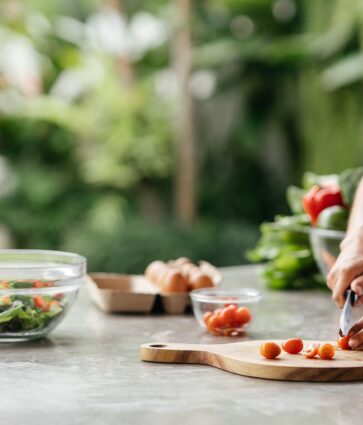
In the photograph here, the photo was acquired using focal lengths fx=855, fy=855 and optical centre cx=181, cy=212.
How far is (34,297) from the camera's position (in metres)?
1.74

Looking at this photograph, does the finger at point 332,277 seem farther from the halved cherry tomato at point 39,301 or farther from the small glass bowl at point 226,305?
the halved cherry tomato at point 39,301

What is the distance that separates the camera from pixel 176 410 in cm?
128

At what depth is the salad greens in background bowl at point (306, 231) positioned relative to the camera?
232 centimetres

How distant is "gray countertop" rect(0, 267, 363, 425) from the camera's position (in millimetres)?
1245

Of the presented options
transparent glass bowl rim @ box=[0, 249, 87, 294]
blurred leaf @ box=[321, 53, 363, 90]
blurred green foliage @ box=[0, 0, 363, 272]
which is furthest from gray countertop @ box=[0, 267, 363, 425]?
blurred green foliage @ box=[0, 0, 363, 272]

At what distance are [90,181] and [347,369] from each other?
746 centimetres

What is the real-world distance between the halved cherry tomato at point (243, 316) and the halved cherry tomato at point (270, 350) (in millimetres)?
354

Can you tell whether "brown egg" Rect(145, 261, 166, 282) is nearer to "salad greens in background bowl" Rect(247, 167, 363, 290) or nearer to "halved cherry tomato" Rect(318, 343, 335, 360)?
"salad greens in background bowl" Rect(247, 167, 363, 290)

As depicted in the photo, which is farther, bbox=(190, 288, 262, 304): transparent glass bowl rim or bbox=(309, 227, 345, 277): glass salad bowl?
bbox=(309, 227, 345, 277): glass salad bowl

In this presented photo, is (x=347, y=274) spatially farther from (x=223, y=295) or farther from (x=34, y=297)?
(x=34, y=297)

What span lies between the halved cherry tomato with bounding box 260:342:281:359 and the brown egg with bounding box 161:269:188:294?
64 centimetres

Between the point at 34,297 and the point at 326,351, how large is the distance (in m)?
0.60

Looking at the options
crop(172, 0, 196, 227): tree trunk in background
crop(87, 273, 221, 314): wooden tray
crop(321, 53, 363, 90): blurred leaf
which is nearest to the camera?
crop(87, 273, 221, 314): wooden tray

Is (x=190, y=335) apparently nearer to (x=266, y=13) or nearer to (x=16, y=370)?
(x=16, y=370)
